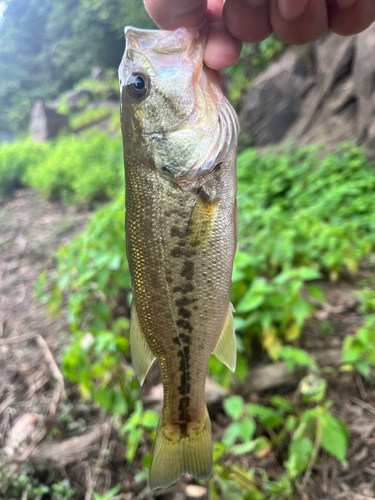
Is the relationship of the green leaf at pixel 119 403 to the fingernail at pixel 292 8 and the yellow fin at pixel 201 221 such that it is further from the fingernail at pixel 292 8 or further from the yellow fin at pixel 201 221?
the fingernail at pixel 292 8

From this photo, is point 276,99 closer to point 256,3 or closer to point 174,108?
point 256,3

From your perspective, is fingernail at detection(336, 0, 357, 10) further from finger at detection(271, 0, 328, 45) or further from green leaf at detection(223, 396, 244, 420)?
green leaf at detection(223, 396, 244, 420)

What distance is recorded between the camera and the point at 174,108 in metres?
1.06

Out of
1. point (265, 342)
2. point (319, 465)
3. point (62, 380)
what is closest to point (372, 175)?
point (265, 342)

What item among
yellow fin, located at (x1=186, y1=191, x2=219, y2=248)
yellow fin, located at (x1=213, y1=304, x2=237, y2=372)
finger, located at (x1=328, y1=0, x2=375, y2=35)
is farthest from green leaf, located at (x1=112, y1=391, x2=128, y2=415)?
finger, located at (x1=328, y1=0, x2=375, y2=35)

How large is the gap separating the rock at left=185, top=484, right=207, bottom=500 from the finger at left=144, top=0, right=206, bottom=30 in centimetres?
212

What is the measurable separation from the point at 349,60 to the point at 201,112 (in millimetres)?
6014

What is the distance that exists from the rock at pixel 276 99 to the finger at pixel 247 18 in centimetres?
605

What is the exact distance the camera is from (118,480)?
1.92 m

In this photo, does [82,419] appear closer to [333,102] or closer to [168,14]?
[168,14]

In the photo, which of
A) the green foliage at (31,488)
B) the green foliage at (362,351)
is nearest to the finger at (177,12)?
the green foliage at (362,351)

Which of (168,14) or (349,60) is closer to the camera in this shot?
(168,14)

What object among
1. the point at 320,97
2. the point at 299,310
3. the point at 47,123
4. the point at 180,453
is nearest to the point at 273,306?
the point at 299,310

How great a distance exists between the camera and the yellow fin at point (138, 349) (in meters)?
1.06
